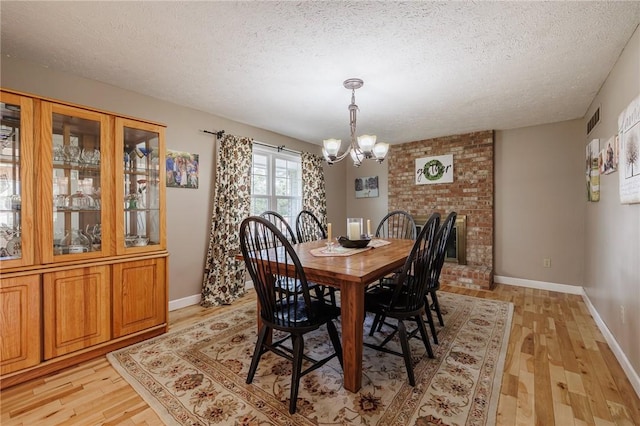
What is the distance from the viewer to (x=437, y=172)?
4.65 metres

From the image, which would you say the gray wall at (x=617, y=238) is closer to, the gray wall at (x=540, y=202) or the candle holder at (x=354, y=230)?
the gray wall at (x=540, y=202)

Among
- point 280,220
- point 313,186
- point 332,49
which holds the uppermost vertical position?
point 332,49

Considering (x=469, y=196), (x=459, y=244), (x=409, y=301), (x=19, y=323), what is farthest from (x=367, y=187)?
(x=19, y=323)

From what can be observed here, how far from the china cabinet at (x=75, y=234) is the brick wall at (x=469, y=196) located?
12.7 ft

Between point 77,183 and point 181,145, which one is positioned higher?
point 181,145

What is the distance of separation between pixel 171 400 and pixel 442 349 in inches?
76.4

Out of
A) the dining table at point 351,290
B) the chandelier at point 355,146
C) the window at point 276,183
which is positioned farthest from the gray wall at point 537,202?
the dining table at point 351,290

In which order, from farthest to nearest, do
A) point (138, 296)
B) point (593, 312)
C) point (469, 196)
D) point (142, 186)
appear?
point (469, 196), point (593, 312), point (142, 186), point (138, 296)

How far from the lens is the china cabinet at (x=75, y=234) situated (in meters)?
1.88

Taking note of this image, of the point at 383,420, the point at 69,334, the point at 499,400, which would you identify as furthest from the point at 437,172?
the point at 69,334

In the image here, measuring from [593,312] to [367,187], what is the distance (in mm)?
3582

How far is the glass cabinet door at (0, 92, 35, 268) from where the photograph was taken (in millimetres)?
1877

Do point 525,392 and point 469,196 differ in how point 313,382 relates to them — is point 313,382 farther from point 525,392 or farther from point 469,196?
point 469,196

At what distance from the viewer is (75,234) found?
2223 mm
